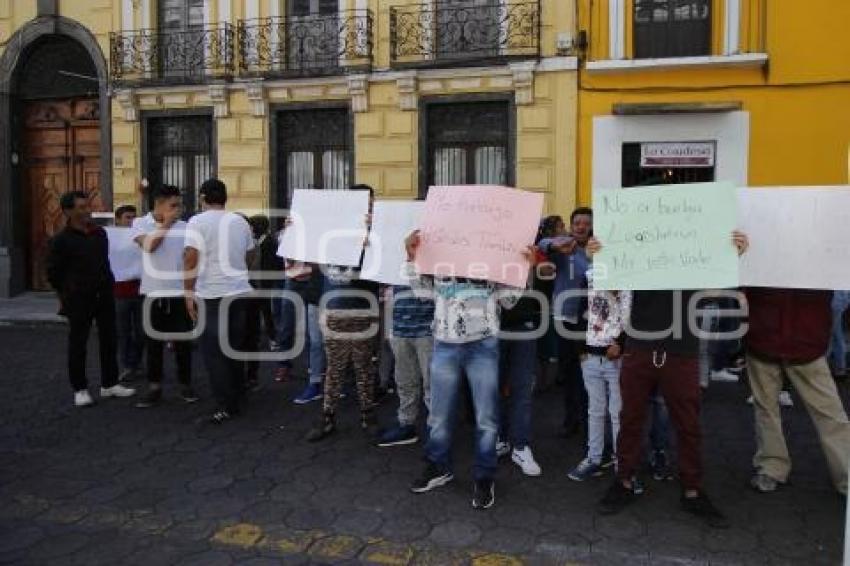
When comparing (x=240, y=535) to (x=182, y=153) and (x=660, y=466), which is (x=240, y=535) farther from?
(x=182, y=153)

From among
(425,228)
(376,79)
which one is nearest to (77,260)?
(425,228)

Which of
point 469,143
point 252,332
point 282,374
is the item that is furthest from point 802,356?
point 469,143

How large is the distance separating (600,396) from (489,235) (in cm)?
128

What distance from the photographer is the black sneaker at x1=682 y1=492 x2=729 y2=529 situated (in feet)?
13.4

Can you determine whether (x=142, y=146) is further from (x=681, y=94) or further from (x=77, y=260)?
(x=681, y=94)

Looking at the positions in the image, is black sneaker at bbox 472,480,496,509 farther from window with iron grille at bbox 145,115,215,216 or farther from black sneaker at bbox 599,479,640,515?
window with iron grille at bbox 145,115,215,216

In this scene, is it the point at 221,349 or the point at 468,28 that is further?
the point at 468,28

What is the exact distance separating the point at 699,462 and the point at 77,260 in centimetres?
529

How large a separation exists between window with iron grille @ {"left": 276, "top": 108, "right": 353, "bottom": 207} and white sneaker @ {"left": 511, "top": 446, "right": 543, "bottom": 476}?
9.24 m

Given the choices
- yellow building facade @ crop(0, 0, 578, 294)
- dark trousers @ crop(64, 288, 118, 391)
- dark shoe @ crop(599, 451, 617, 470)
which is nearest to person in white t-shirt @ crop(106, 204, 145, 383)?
dark trousers @ crop(64, 288, 118, 391)

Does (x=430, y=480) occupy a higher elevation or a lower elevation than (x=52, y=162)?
lower

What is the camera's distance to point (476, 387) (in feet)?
14.6

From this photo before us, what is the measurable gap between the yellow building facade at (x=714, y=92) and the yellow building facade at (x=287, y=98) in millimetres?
512

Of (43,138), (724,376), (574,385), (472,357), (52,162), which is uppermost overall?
(43,138)
